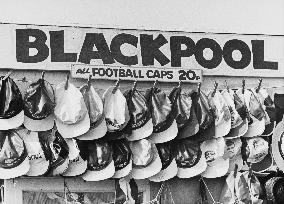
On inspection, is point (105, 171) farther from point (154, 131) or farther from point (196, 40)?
point (196, 40)

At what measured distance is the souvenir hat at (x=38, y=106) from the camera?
5.10m

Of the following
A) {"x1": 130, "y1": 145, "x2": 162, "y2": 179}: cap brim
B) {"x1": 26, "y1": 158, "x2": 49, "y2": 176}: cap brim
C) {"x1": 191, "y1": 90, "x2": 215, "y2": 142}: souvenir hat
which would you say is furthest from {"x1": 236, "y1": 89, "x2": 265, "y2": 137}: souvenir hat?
{"x1": 26, "y1": 158, "x2": 49, "y2": 176}: cap brim

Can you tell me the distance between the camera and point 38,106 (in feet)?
16.7

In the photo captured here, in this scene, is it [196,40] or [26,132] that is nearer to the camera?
[26,132]

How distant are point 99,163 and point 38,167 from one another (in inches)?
17.1

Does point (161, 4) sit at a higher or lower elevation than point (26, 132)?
higher

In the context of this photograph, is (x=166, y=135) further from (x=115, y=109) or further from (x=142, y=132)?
(x=115, y=109)

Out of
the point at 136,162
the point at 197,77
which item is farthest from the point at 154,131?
the point at 197,77

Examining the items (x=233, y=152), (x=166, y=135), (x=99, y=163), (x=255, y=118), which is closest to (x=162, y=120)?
(x=166, y=135)

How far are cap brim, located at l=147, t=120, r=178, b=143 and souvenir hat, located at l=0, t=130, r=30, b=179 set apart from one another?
3.06 ft

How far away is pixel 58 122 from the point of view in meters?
5.18

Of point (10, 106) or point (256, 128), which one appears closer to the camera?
point (10, 106)

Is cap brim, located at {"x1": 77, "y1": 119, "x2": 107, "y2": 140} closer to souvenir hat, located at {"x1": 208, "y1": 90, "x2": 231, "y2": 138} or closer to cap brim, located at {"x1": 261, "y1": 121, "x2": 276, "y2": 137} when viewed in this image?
souvenir hat, located at {"x1": 208, "y1": 90, "x2": 231, "y2": 138}

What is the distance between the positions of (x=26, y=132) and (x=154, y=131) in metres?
0.91
